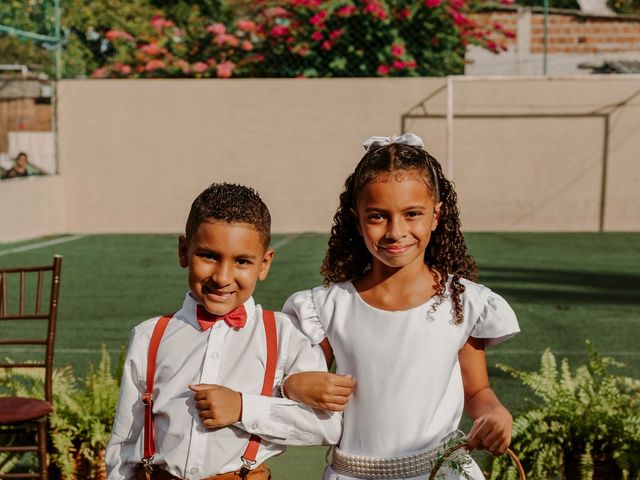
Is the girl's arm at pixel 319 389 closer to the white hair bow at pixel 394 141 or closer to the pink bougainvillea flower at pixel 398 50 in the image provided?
the white hair bow at pixel 394 141

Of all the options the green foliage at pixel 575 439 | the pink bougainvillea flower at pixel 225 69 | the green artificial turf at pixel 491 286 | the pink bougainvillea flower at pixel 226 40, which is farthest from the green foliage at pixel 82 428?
the pink bougainvillea flower at pixel 226 40

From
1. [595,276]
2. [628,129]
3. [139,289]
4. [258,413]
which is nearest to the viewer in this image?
[258,413]

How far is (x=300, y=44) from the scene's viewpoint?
663 inches

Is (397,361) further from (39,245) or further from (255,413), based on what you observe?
(39,245)

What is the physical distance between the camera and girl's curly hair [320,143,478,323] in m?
2.62

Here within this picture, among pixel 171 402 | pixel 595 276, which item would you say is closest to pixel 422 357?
pixel 171 402

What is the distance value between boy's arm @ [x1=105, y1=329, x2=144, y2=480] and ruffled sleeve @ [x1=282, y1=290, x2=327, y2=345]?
1.17 feet

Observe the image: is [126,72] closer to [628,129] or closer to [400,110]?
[400,110]

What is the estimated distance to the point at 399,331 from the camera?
255 cm

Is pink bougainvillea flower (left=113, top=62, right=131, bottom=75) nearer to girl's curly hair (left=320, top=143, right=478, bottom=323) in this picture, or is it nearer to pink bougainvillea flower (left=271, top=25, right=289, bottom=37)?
pink bougainvillea flower (left=271, top=25, right=289, bottom=37)

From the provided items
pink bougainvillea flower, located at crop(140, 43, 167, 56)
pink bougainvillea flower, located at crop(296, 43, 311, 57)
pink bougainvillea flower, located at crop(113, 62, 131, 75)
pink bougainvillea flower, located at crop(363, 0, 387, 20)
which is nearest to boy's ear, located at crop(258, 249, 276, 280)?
pink bougainvillea flower, located at crop(363, 0, 387, 20)

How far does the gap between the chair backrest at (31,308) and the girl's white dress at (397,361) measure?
5.56 feet

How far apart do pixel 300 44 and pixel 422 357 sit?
1464 centimetres

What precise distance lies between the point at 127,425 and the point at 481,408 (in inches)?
30.9
